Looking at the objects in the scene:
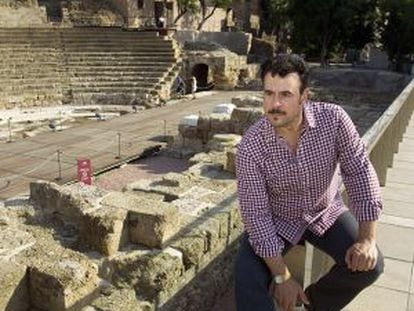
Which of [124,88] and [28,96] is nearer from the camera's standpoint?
[28,96]

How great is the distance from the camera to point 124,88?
24.3 metres

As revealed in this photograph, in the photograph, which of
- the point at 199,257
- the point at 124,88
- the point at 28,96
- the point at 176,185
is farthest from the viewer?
the point at 124,88

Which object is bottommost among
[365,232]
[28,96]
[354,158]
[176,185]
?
[28,96]

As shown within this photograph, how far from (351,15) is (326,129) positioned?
102 ft

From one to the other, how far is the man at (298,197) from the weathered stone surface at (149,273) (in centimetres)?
110

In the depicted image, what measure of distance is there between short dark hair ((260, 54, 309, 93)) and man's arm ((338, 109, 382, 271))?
35 centimetres

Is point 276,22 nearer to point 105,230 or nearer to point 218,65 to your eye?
point 218,65

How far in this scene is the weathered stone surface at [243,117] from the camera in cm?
1295

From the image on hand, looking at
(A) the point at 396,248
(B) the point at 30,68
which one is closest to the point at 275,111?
(A) the point at 396,248

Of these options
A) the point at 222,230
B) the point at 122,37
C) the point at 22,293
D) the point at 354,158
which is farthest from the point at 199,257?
the point at 122,37

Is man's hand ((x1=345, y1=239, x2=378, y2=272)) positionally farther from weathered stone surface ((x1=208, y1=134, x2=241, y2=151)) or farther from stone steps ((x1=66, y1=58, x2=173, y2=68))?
stone steps ((x1=66, y1=58, x2=173, y2=68))

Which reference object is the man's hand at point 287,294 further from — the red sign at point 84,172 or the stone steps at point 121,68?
the stone steps at point 121,68

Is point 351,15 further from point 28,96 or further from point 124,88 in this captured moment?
point 28,96

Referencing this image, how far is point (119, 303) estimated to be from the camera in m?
3.46
